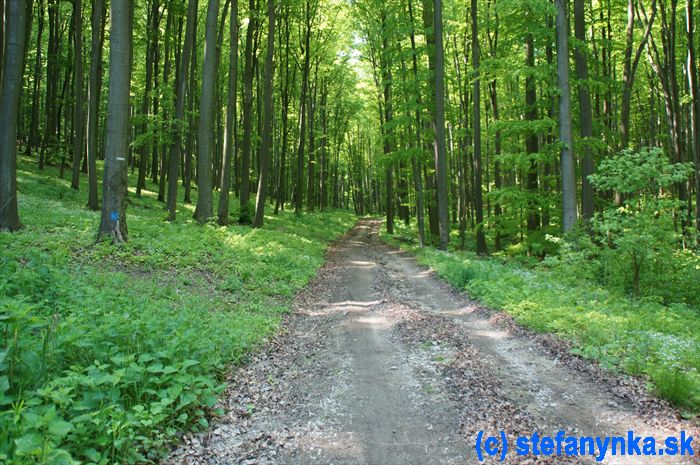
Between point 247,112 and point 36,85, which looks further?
point 36,85

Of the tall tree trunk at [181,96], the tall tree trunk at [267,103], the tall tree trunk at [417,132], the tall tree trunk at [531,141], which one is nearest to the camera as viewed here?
the tall tree trunk at [531,141]

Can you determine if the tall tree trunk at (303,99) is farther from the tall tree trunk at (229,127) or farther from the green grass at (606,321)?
the green grass at (606,321)

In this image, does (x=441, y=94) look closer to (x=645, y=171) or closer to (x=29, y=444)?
(x=645, y=171)

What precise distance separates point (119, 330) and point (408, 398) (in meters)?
3.89

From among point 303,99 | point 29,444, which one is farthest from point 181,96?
point 29,444

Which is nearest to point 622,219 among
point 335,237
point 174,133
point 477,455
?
point 477,455

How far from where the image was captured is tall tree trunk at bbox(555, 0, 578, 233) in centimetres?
1433

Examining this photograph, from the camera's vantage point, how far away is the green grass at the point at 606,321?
595 centimetres

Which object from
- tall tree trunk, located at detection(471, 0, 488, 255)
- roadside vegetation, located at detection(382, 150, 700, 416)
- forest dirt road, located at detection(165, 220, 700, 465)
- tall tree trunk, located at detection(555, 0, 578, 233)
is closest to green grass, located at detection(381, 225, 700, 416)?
roadside vegetation, located at detection(382, 150, 700, 416)

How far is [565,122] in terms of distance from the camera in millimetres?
14812

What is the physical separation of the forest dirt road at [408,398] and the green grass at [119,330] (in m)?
0.52

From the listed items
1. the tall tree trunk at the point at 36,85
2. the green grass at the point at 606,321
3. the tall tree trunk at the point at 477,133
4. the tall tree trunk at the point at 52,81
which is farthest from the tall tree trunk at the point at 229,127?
the tall tree trunk at the point at 36,85

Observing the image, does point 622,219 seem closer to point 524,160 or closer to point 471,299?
point 471,299

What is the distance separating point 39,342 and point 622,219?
11294 mm
